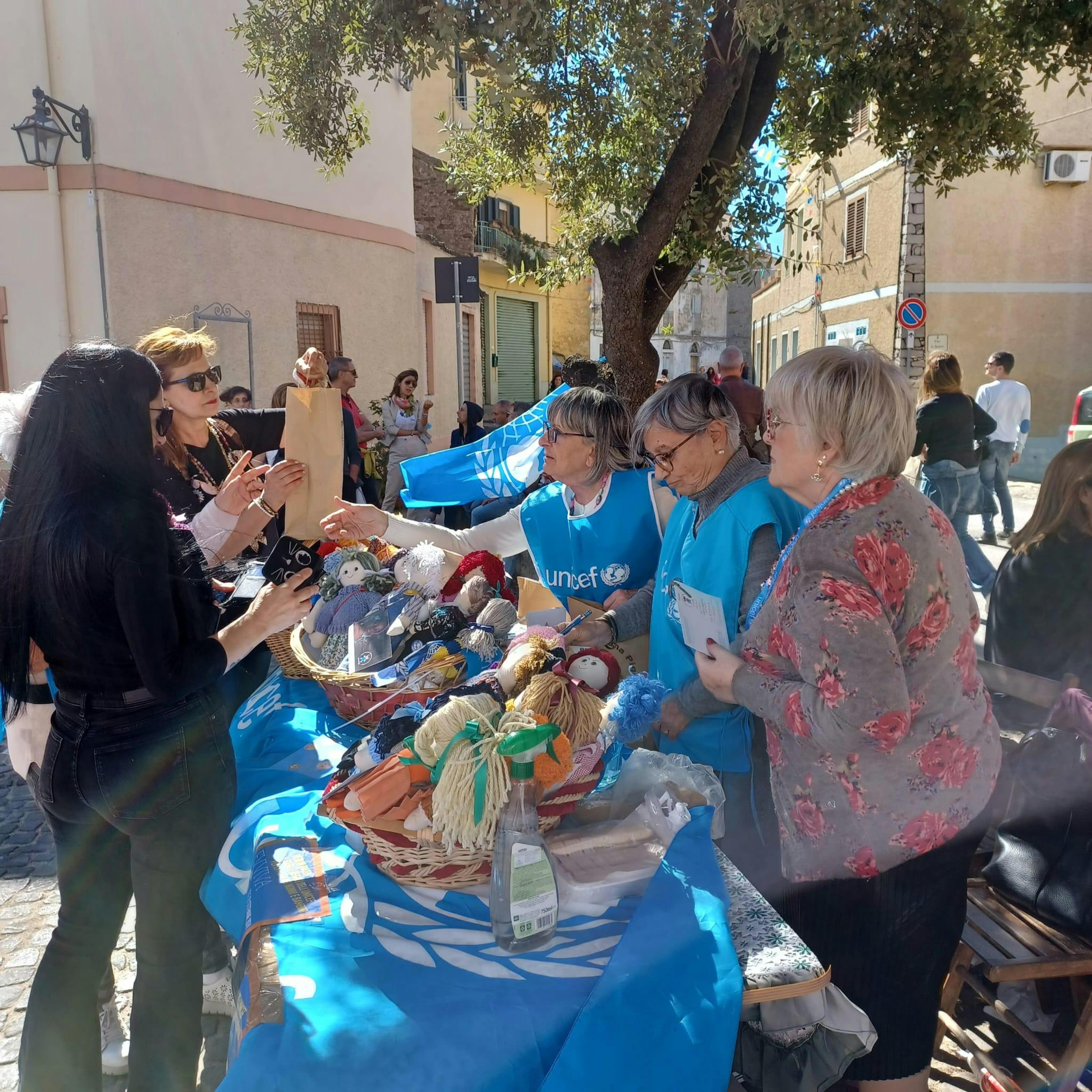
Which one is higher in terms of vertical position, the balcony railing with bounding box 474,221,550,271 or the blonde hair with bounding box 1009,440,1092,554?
the balcony railing with bounding box 474,221,550,271


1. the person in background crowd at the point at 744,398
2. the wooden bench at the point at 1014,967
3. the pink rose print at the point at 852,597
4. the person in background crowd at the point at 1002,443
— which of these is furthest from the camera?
the person in background crowd at the point at 1002,443

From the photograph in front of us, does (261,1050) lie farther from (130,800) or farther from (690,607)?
(690,607)

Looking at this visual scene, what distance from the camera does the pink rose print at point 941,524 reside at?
1555 mm

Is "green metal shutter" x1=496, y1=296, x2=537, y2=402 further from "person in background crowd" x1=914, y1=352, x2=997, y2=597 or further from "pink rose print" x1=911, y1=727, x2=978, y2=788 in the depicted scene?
"pink rose print" x1=911, y1=727, x2=978, y2=788

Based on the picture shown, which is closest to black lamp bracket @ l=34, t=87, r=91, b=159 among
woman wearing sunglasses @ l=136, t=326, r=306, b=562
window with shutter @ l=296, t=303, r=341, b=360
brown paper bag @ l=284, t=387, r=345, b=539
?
window with shutter @ l=296, t=303, r=341, b=360

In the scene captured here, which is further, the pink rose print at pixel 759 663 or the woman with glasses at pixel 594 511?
the woman with glasses at pixel 594 511

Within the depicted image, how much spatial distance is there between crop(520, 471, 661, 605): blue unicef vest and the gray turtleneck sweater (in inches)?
12.8

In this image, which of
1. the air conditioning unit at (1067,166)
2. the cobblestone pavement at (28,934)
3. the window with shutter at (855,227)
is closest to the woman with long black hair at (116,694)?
the cobblestone pavement at (28,934)

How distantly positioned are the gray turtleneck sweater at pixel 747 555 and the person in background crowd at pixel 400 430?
7.29 metres

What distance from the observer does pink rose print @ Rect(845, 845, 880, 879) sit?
63.4 inches

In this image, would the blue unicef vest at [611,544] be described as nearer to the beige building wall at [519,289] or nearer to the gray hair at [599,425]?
the gray hair at [599,425]

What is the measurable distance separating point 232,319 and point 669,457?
9416 mm

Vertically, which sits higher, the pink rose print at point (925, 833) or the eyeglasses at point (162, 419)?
the eyeglasses at point (162, 419)

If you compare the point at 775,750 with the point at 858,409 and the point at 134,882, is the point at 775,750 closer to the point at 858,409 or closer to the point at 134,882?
the point at 858,409
